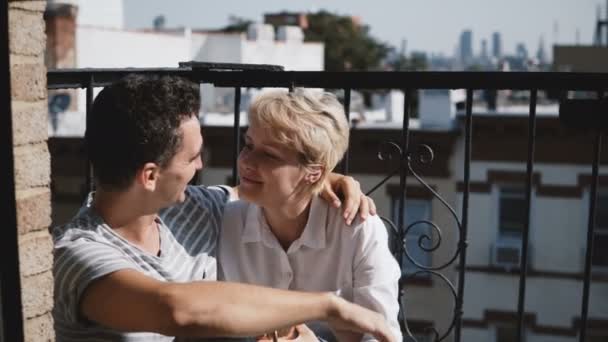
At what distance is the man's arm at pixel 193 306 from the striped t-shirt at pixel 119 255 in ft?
0.14

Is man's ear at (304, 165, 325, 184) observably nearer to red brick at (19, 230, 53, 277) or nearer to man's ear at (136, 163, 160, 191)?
man's ear at (136, 163, 160, 191)

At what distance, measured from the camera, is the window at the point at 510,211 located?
16969 millimetres

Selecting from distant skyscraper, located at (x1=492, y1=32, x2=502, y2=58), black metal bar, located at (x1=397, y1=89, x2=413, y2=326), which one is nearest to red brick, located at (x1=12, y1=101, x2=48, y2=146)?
black metal bar, located at (x1=397, y1=89, x2=413, y2=326)

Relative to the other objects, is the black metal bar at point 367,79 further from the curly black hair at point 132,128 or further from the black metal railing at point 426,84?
the curly black hair at point 132,128

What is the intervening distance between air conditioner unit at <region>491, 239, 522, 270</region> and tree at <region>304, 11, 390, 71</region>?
2229 centimetres

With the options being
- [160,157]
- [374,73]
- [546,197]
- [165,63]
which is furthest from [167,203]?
[165,63]

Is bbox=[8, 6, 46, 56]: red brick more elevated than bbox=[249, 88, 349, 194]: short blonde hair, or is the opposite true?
bbox=[8, 6, 46, 56]: red brick

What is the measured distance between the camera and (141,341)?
77.0 inches

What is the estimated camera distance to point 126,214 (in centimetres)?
205

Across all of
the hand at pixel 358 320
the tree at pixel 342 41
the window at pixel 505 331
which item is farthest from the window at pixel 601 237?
the tree at pixel 342 41

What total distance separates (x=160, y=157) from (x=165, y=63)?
775 inches

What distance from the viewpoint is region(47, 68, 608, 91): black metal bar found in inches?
99.6

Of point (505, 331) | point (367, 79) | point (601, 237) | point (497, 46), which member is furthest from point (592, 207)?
point (497, 46)

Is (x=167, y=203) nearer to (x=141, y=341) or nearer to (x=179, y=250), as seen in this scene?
(x=179, y=250)
